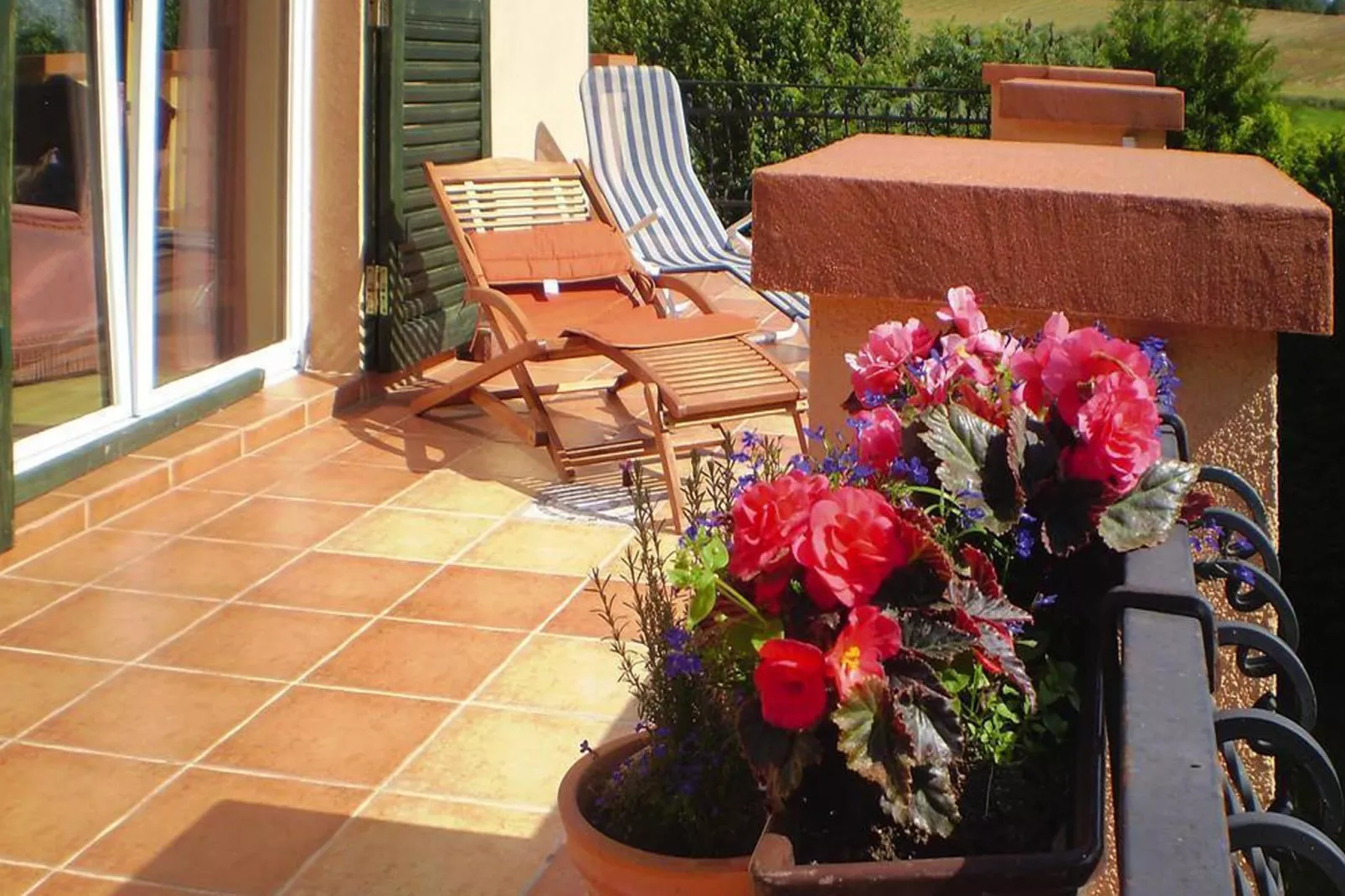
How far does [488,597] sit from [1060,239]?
257 cm

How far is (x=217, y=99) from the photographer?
227 inches

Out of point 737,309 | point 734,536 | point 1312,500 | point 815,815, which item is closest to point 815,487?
point 734,536

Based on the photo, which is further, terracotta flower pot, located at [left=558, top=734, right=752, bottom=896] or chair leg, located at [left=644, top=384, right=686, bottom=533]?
chair leg, located at [left=644, top=384, right=686, bottom=533]

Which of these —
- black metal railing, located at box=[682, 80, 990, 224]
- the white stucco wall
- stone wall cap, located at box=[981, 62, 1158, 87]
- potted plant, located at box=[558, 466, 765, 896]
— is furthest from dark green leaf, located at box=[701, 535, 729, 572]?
black metal railing, located at box=[682, 80, 990, 224]

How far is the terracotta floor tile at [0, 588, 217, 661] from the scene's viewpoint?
394 centimetres

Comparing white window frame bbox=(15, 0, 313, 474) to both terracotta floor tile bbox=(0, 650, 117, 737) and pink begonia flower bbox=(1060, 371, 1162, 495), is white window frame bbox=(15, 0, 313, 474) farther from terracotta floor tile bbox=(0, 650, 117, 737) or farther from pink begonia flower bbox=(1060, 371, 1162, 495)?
pink begonia flower bbox=(1060, 371, 1162, 495)

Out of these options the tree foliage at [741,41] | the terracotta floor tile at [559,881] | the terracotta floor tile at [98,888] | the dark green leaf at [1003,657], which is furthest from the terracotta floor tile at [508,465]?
the tree foliage at [741,41]

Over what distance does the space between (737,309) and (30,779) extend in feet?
17.7

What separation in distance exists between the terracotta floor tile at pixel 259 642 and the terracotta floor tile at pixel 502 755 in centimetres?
53

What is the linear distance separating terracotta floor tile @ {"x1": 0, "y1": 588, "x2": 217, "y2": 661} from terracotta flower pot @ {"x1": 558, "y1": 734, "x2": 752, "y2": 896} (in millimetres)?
2062

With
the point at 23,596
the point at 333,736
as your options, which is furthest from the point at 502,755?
the point at 23,596

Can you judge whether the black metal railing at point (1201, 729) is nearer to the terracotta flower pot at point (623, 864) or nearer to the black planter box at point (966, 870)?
the black planter box at point (966, 870)

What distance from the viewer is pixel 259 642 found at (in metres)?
3.99

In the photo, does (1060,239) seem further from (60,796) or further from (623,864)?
(60,796)
